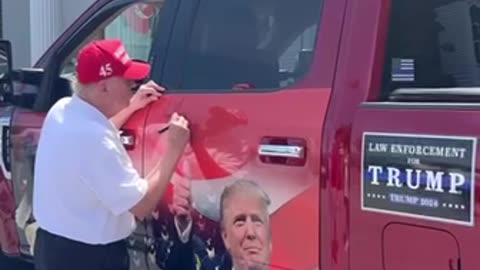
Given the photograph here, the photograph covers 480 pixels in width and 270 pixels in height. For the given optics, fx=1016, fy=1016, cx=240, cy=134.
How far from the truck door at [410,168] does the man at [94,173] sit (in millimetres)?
910

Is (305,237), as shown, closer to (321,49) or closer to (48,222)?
(321,49)

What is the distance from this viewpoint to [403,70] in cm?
338

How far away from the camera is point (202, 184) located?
3.82 metres

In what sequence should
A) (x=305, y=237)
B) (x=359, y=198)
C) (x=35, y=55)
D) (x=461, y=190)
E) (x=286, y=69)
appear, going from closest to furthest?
(x=461, y=190) → (x=359, y=198) → (x=305, y=237) → (x=286, y=69) → (x=35, y=55)

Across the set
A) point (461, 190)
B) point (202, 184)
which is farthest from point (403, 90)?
point (202, 184)

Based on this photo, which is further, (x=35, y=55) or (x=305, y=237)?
(x=35, y=55)

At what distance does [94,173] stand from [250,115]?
599mm

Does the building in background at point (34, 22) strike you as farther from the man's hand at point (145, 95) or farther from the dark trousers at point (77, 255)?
the dark trousers at point (77, 255)

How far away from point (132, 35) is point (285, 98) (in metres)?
1.51

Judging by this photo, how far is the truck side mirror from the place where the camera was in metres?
5.01

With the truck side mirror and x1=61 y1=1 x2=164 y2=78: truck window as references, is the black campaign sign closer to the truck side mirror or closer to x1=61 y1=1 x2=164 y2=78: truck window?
x1=61 y1=1 x2=164 y2=78: truck window

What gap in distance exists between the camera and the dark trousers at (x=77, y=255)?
3779 millimetres

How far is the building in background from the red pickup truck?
7.64 metres

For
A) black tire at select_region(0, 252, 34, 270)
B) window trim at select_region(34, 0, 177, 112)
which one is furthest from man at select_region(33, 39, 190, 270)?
black tire at select_region(0, 252, 34, 270)
